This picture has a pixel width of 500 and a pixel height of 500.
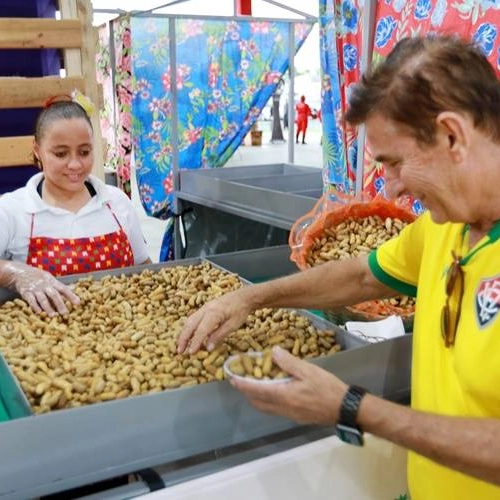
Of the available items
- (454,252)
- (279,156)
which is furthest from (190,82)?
(279,156)

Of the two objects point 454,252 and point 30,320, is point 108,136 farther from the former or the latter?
point 454,252

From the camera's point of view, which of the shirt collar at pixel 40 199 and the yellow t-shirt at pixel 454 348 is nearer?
the yellow t-shirt at pixel 454 348

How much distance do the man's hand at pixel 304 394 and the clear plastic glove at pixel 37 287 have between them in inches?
33.2

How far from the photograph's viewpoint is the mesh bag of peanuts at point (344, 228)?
1.91 m

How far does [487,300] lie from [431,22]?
1.62 meters

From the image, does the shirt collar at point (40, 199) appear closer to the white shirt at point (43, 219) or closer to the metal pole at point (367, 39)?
the white shirt at point (43, 219)

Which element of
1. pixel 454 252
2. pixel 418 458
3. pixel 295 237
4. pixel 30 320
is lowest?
pixel 418 458

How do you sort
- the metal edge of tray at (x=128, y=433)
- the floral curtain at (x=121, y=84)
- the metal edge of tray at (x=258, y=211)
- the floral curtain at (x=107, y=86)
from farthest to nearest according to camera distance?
1. the floral curtain at (x=107, y=86)
2. the floral curtain at (x=121, y=84)
3. the metal edge of tray at (x=258, y=211)
4. the metal edge of tray at (x=128, y=433)

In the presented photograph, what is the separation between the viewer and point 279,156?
42.3ft

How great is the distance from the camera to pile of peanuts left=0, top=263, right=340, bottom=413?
1.18m

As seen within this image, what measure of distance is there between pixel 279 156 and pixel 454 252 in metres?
12.0

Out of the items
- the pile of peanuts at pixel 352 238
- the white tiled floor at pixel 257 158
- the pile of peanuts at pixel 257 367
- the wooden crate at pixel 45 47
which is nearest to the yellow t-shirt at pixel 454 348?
the pile of peanuts at pixel 257 367

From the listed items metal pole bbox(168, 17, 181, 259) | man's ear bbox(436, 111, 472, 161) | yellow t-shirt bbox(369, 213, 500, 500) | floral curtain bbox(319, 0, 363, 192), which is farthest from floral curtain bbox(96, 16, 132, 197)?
man's ear bbox(436, 111, 472, 161)

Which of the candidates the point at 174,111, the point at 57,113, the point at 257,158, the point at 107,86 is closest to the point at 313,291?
the point at 57,113
